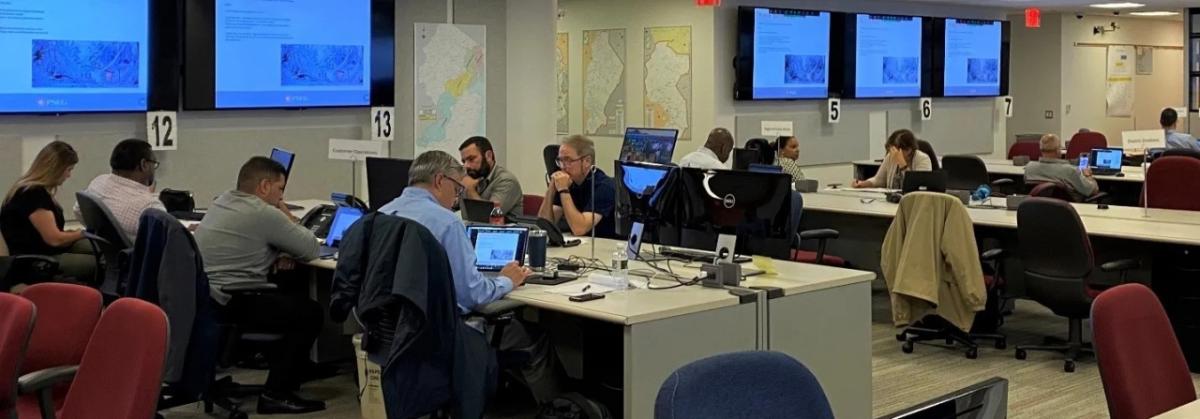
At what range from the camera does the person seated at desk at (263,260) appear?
5.33m

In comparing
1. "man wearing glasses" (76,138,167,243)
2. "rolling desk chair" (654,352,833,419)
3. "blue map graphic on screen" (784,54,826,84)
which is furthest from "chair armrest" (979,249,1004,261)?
"blue map graphic on screen" (784,54,826,84)

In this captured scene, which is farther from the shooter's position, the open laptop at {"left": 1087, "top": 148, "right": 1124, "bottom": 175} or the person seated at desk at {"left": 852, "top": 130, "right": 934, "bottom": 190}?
the open laptop at {"left": 1087, "top": 148, "right": 1124, "bottom": 175}

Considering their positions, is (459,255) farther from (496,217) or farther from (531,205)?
(531,205)

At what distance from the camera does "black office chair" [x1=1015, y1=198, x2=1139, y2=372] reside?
20.0 ft

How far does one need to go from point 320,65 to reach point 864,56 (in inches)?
253

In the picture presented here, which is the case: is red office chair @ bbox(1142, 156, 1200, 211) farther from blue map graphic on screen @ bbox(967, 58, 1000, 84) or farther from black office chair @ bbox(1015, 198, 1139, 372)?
blue map graphic on screen @ bbox(967, 58, 1000, 84)

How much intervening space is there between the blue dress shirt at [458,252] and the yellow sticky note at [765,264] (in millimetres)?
1121

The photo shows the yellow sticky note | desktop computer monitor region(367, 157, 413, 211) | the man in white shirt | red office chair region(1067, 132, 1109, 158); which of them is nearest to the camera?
the yellow sticky note

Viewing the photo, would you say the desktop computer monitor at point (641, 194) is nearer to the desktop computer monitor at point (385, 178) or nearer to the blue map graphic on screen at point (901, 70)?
the desktop computer monitor at point (385, 178)

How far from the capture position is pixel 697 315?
4.39 meters

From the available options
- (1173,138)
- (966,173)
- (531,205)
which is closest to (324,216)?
(531,205)

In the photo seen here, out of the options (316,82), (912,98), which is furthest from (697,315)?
(912,98)

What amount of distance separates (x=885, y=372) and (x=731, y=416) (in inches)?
166

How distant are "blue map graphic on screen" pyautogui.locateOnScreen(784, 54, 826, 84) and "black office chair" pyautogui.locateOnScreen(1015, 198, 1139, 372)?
6.05m
